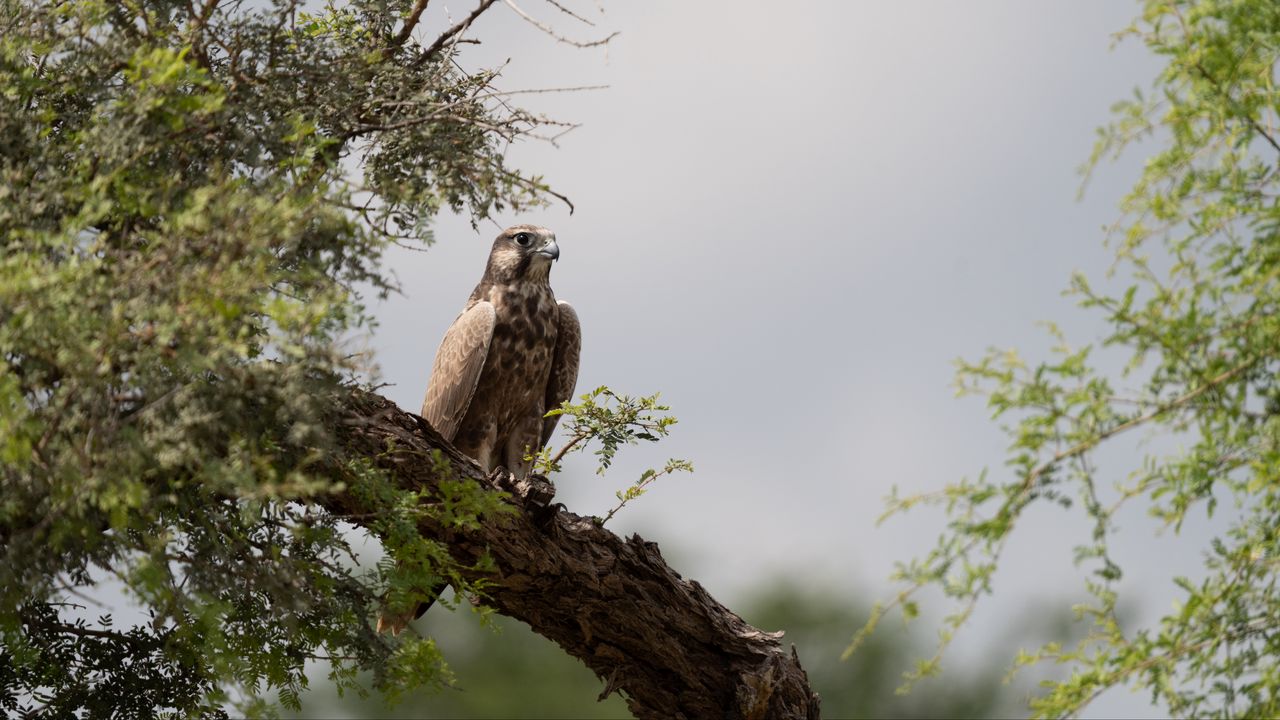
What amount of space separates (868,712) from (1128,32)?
1994cm

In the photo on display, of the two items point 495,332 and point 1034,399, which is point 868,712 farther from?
point 1034,399

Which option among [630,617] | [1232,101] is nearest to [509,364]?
[630,617]

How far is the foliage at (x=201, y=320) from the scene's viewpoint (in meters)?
3.44

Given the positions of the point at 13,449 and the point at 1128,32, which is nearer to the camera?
the point at 13,449

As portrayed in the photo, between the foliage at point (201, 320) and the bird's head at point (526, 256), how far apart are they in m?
1.78

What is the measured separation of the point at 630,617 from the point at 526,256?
2181mm

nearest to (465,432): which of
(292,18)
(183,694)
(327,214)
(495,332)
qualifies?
(495,332)

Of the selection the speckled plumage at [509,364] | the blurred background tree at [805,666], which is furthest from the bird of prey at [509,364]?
the blurred background tree at [805,666]

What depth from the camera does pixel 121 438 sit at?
3.48 m

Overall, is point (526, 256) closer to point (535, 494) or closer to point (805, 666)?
point (535, 494)

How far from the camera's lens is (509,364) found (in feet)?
21.5

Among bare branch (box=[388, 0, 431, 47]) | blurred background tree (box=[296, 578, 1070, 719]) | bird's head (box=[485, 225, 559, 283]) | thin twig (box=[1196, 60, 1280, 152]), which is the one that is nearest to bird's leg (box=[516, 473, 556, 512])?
bird's head (box=[485, 225, 559, 283])

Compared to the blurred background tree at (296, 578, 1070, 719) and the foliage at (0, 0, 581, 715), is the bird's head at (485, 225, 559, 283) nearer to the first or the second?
the foliage at (0, 0, 581, 715)

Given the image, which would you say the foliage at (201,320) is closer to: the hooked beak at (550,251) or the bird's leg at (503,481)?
the bird's leg at (503,481)
